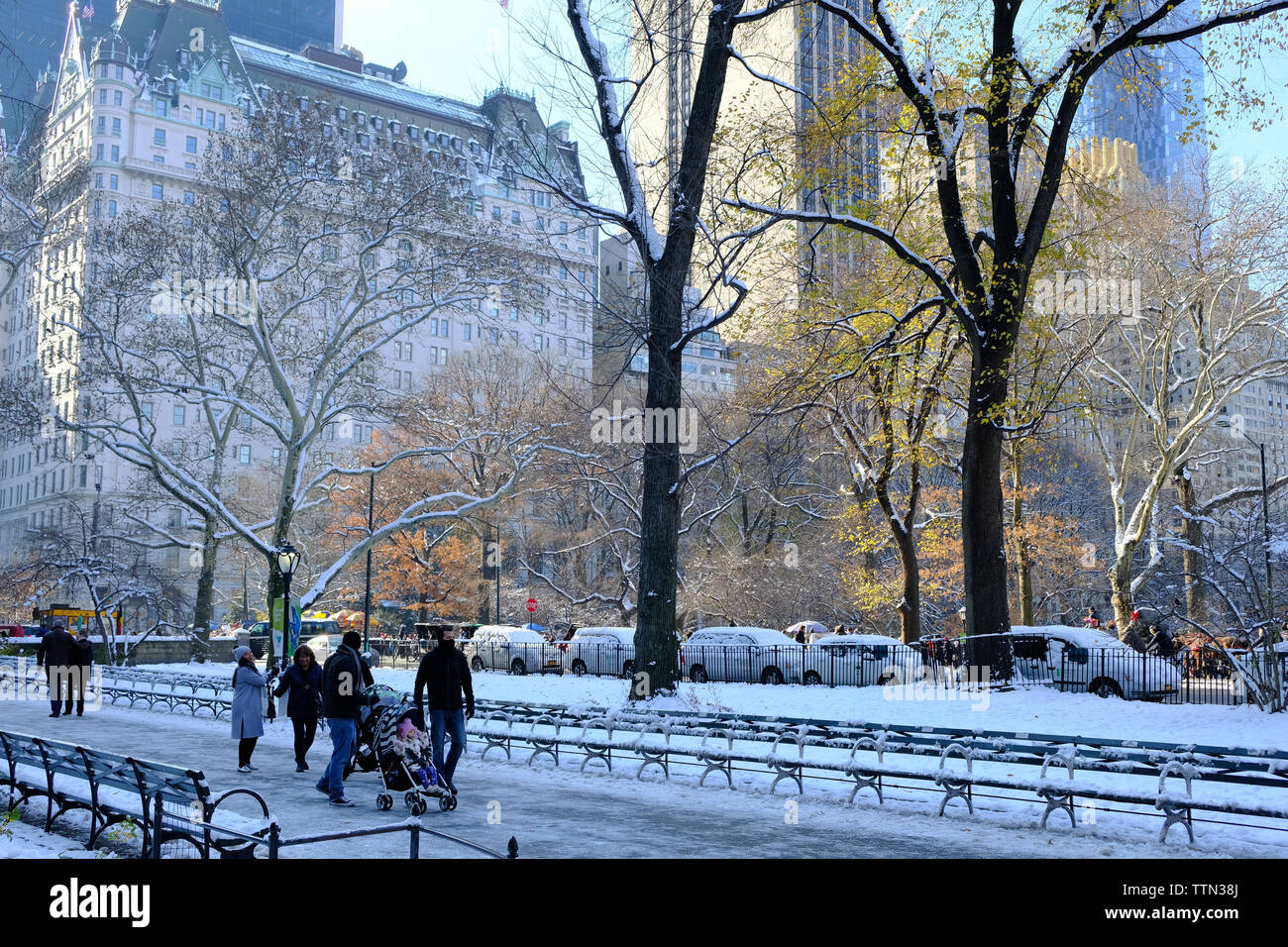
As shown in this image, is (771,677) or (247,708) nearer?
(247,708)

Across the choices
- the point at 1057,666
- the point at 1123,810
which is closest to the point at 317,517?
the point at 1057,666

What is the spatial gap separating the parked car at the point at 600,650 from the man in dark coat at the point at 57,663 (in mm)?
15386

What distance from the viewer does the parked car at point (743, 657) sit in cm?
3017

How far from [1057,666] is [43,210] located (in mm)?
30430

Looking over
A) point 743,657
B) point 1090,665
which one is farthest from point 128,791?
point 743,657

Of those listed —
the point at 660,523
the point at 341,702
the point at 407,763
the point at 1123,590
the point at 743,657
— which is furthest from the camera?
the point at 1123,590

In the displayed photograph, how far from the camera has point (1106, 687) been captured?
21.9 metres

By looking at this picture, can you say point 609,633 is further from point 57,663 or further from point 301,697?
point 301,697

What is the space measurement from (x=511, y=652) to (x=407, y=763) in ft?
89.4

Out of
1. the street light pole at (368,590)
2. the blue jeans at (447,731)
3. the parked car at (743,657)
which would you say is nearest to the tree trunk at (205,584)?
the street light pole at (368,590)
